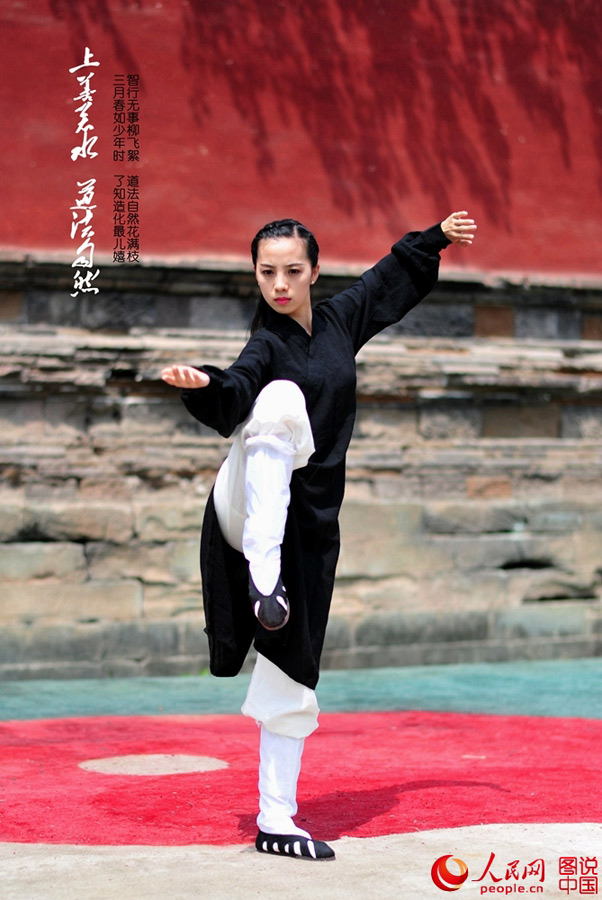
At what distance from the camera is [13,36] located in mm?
6797

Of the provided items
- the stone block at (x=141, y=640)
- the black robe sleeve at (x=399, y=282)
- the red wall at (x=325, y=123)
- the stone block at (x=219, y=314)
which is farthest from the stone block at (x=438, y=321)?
the black robe sleeve at (x=399, y=282)

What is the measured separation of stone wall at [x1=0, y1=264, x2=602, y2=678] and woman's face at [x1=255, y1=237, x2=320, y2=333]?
A: 351 cm

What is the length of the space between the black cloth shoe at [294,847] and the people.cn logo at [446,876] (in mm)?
301

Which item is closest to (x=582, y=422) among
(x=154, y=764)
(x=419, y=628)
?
(x=419, y=628)

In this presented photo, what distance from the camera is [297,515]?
10.6 feet

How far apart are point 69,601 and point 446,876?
4.15m

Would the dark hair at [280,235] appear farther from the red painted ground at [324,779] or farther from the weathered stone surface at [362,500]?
the weathered stone surface at [362,500]

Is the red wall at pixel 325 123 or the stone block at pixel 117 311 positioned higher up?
the red wall at pixel 325 123

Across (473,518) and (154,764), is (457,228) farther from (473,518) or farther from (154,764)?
(473,518)

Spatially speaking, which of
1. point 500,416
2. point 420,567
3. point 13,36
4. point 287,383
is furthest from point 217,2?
point 287,383

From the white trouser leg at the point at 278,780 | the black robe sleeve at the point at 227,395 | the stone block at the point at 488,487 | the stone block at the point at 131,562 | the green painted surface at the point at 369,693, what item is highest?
the black robe sleeve at the point at 227,395

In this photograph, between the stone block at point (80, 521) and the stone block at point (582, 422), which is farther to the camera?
the stone block at point (582, 422)

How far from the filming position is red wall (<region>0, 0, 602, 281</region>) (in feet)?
22.4

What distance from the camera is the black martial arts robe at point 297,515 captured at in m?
3.14
